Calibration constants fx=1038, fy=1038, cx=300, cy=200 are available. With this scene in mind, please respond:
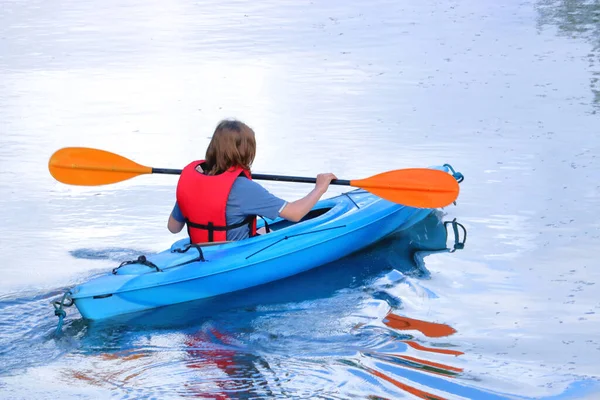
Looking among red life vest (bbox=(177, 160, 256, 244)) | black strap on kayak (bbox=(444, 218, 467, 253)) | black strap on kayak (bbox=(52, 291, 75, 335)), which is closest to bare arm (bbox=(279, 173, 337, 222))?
red life vest (bbox=(177, 160, 256, 244))

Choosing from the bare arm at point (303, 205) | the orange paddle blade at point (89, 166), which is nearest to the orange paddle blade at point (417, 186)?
the bare arm at point (303, 205)

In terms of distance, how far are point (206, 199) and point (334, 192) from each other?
6.28 feet

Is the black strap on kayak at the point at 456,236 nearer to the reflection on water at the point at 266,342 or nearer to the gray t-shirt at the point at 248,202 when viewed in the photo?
the reflection on water at the point at 266,342

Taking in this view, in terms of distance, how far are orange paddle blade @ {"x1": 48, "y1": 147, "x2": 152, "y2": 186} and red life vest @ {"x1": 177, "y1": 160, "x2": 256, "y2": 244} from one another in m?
0.65

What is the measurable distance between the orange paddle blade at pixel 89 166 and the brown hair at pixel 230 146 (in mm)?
765

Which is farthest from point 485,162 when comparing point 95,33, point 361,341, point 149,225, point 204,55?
point 95,33

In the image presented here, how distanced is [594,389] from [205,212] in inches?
82.5

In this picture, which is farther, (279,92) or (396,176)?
(279,92)

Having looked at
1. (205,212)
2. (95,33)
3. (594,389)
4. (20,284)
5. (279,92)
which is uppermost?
(95,33)

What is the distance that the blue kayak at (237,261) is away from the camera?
16.2 feet

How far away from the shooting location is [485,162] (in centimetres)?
730

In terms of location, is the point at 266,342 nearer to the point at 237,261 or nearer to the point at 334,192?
the point at 237,261

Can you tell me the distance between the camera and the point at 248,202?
5.15 m

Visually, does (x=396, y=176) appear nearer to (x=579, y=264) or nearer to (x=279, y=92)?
(x=579, y=264)
